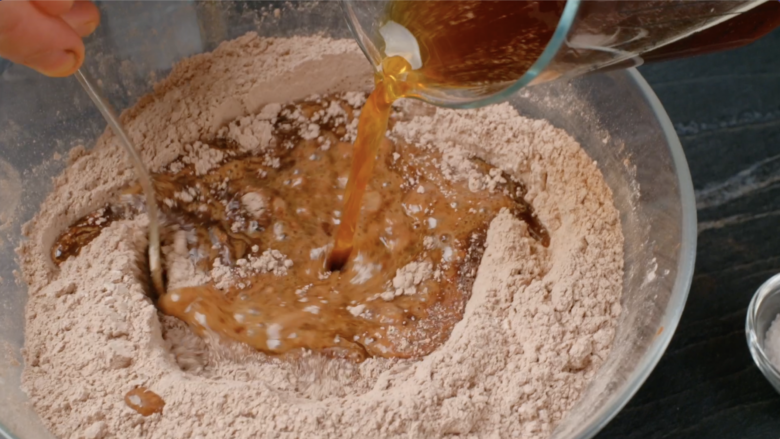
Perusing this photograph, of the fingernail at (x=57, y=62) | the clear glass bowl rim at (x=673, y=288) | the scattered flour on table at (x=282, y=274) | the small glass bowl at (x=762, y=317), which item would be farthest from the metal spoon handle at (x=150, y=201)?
the small glass bowl at (x=762, y=317)

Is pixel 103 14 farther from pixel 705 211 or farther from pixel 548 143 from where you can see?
pixel 705 211

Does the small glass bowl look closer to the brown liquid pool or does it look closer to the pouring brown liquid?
the brown liquid pool

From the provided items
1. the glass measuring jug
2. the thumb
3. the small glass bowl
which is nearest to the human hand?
the thumb

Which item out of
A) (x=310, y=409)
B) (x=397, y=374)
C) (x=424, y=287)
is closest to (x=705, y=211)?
(x=424, y=287)

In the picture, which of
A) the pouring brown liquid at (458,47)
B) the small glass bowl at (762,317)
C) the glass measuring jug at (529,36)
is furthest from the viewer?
the small glass bowl at (762,317)

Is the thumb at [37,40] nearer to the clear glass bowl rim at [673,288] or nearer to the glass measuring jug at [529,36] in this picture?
the glass measuring jug at [529,36]

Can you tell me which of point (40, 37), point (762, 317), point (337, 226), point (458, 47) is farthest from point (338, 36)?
point (762, 317)

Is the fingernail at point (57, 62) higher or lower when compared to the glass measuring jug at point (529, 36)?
higher
